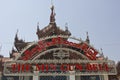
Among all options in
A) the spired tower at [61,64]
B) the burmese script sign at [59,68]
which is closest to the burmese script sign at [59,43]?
the spired tower at [61,64]

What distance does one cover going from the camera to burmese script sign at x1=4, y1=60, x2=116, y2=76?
59.6 ft

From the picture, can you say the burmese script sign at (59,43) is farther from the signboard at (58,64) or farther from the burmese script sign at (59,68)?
the burmese script sign at (59,68)

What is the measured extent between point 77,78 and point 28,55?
493 cm

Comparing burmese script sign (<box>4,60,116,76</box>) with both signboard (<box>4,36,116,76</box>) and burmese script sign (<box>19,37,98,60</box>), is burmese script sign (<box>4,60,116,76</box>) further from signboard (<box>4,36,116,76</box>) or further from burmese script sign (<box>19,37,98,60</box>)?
burmese script sign (<box>19,37,98,60</box>)

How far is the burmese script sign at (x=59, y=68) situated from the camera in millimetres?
18172

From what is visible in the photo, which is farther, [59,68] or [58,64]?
[58,64]

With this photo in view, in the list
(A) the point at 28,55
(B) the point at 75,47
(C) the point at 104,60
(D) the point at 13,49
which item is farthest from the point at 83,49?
(D) the point at 13,49

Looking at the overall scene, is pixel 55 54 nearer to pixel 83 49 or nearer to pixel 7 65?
pixel 83 49

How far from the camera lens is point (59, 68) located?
1880cm

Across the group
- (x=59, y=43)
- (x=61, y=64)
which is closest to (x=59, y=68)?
(x=61, y=64)

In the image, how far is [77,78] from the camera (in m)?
19.6

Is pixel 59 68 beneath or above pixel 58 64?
beneath

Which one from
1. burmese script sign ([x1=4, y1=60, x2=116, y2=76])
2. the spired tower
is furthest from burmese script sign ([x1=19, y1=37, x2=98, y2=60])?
burmese script sign ([x1=4, y1=60, x2=116, y2=76])

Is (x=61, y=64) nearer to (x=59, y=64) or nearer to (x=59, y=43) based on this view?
(x=59, y=64)
